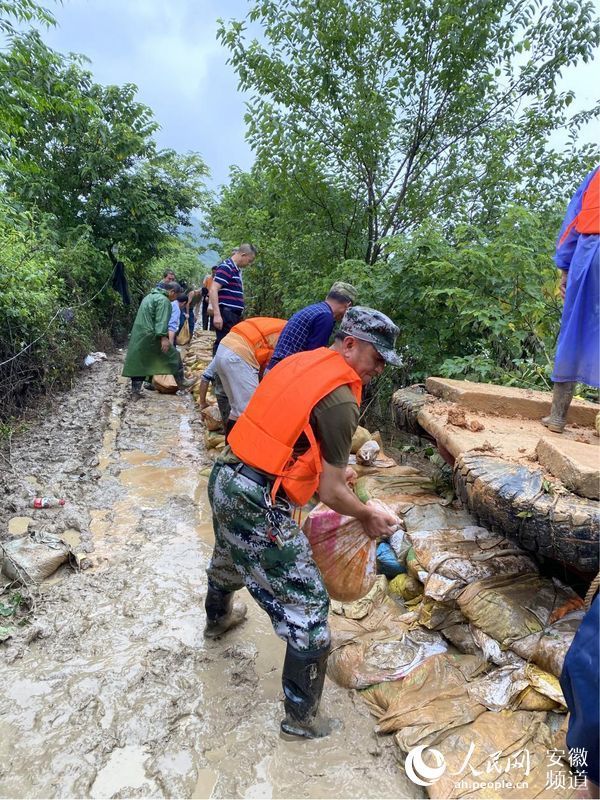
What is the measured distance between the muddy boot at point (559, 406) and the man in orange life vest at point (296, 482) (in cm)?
137

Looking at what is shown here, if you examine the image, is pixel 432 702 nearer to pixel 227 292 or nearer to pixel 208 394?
pixel 227 292

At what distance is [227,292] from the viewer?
5.18 meters

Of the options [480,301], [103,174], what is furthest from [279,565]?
[103,174]

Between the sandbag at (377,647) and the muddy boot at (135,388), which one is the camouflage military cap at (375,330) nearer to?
the sandbag at (377,647)

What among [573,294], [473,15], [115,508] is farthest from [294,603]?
[473,15]

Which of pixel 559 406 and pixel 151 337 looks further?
pixel 151 337

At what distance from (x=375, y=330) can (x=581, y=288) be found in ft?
4.04

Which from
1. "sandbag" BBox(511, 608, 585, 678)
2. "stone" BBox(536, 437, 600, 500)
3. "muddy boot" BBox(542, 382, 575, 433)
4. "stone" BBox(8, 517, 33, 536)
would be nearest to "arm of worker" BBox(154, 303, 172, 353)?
"stone" BBox(8, 517, 33, 536)

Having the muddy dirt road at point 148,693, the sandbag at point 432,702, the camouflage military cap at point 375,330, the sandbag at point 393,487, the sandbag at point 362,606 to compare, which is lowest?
the muddy dirt road at point 148,693

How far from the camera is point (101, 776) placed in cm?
177

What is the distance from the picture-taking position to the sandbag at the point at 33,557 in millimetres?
2801

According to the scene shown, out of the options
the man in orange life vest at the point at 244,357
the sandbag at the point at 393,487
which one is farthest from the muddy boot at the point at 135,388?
the sandbag at the point at 393,487

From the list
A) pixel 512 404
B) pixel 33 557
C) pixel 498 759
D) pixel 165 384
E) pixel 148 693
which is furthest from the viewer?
pixel 165 384

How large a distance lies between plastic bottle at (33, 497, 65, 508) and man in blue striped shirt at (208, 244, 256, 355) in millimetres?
2249
